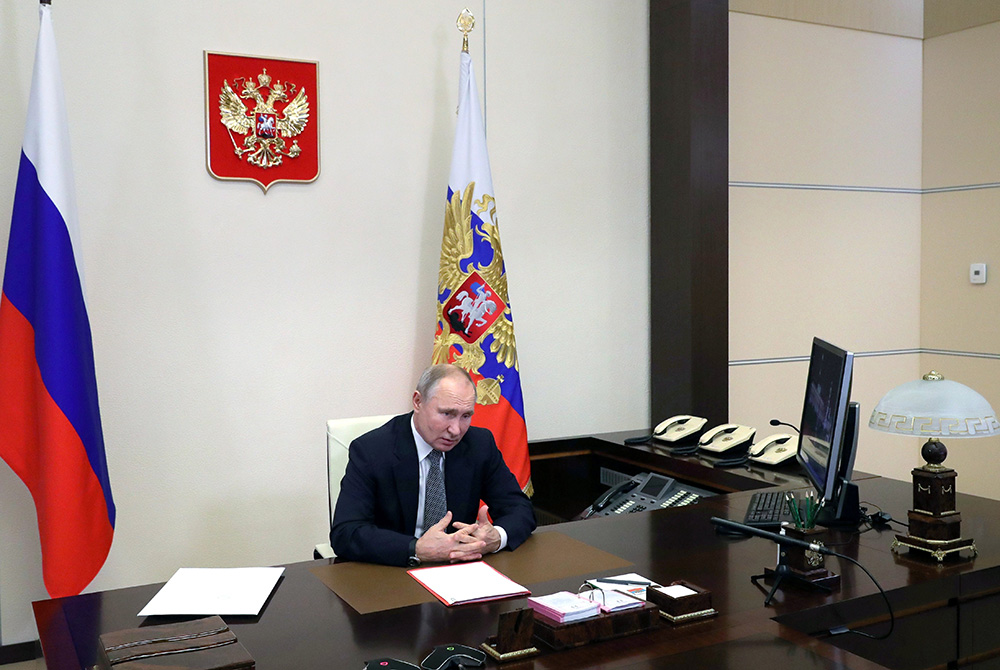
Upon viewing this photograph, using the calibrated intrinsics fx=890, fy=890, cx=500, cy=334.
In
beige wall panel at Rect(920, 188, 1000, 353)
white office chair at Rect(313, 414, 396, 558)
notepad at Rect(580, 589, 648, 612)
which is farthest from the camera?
beige wall panel at Rect(920, 188, 1000, 353)

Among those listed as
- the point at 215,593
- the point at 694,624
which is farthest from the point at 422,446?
the point at 694,624

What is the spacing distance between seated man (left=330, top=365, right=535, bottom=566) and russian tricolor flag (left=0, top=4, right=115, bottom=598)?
1163 millimetres

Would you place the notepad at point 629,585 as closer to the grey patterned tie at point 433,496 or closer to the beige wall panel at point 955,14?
the grey patterned tie at point 433,496

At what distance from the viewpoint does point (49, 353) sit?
301cm

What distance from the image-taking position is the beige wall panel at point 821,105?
4551 mm

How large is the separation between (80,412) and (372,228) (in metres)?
1.37

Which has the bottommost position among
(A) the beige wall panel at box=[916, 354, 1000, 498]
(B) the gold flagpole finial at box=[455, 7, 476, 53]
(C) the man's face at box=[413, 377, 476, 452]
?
(A) the beige wall panel at box=[916, 354, 1000, 498]

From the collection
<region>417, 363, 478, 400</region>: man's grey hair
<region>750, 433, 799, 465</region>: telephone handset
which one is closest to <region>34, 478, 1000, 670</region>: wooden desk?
<region>417, 363, 478, 400</region>: man's grey hair

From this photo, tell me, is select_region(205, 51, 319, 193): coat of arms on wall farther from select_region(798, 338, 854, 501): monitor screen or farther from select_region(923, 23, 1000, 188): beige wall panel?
Answer: select_region(923, 23, 1000, 188): beige wall panel

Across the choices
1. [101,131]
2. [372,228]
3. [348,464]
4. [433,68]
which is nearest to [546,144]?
[433,68]

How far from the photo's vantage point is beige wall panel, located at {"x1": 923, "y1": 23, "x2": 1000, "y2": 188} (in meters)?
4.73

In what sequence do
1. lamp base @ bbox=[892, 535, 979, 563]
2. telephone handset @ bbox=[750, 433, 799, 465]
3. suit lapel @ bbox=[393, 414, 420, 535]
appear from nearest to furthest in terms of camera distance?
lamp base @ bbox=[892, 535, 979, 563] < suit lapel @ bbox=[393, 414, 420, 535] < telephone handset @ bbox=[750, 433, 799, 465]

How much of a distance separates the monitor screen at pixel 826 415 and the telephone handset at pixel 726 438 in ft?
2.09

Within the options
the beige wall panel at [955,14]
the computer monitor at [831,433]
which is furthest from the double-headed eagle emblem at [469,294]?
the beige wall panel at [955,14]
